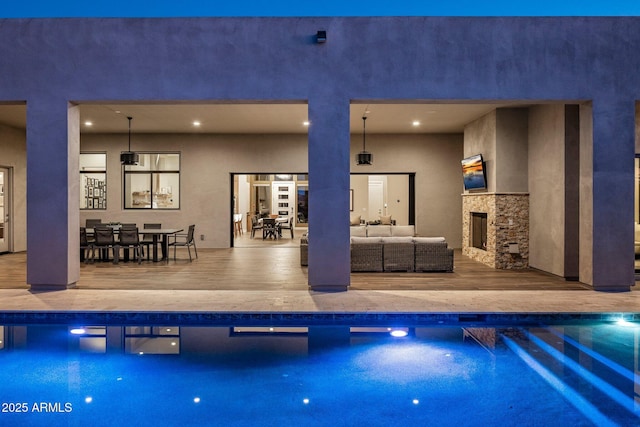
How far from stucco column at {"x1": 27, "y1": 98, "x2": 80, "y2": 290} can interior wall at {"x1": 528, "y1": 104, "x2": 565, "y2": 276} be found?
25.7 ft

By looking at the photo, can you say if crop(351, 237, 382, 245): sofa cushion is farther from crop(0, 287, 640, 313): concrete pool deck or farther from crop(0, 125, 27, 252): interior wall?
crop(0, 125, 27, 252): interior wall

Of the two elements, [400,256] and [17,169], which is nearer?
[400,256]

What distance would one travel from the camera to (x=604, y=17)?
23.0 ft

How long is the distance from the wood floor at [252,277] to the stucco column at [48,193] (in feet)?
1.82

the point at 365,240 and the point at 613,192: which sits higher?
the point at 613,192

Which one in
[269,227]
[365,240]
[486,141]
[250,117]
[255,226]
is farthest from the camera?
[255,226]

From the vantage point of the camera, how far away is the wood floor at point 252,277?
7.46m

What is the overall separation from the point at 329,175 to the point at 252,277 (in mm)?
2503

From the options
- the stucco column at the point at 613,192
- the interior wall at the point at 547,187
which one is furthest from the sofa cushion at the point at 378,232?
the stucco column at the point at 613,192

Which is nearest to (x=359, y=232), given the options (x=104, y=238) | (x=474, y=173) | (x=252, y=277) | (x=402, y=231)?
(x=402, y=231)

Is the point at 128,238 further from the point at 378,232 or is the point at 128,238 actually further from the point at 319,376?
the point at 319,376

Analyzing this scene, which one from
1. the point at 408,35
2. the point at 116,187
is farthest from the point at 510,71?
the point at 116,187

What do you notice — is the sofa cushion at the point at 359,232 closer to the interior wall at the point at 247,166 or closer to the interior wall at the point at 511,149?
the interior wall at the point at 511,149

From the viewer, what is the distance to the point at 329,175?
6.95 m
